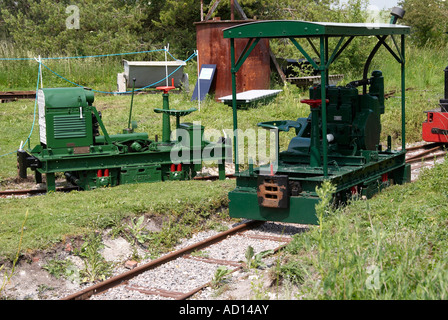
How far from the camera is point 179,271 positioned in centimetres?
761

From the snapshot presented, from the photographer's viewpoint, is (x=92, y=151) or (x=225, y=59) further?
(x=225, y=59)

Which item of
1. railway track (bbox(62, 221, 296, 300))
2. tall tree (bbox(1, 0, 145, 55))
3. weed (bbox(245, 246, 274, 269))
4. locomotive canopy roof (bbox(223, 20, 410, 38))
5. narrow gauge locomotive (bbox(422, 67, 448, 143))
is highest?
tall tree (bbox(1, 0, 145, 55))

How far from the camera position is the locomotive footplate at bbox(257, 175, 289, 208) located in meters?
8.60

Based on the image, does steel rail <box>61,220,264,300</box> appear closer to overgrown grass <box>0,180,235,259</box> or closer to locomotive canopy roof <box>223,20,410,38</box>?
overgrown grass <box>0,180,235,259</box>

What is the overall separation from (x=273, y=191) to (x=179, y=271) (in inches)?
74.7

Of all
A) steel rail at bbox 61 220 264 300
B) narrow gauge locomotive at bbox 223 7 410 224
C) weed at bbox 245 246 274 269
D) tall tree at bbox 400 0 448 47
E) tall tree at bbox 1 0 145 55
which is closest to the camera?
steel rail at bbox 61 220 264 300

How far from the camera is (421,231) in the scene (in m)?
6.68

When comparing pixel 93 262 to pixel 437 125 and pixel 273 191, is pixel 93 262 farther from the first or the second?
pixel 437 125

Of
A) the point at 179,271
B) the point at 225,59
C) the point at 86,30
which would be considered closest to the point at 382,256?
the point at 179,271

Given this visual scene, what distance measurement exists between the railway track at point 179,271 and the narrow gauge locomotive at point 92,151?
124 inches

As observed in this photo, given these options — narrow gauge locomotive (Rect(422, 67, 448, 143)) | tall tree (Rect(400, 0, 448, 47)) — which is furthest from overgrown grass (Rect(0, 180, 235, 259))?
A: tall tree (Rect(400, 0, 448, 47))

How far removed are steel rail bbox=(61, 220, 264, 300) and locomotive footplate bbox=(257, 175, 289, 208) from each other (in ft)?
2.35

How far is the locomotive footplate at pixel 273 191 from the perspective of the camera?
8602 mm
